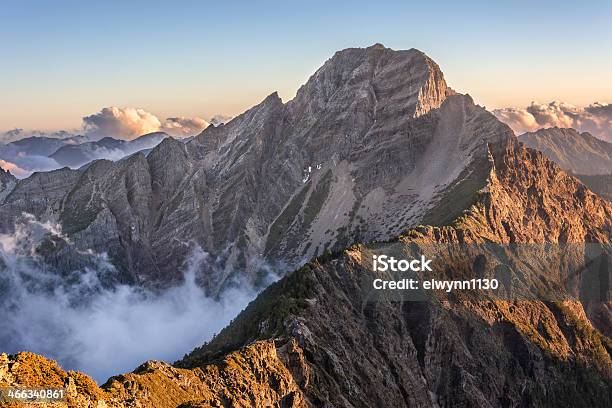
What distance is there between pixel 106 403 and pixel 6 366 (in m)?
23.1

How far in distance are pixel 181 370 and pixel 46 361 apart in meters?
51.1

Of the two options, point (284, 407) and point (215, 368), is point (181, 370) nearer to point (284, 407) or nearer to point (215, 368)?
point (215, 368)

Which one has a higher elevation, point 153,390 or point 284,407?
point 153,390

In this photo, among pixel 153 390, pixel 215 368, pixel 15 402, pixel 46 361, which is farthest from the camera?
pixel 215 368

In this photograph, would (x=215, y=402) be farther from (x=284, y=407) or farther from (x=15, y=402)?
(x=15, y=402)

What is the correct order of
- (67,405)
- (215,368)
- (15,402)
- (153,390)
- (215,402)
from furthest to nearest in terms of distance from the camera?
(215,368) → (215,402) → (153,390) → (67,405) → (15,402)

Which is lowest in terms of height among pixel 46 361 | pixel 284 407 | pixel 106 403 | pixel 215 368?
pixel 284 407

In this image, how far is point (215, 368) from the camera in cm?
18800

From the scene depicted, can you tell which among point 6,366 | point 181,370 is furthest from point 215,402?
point 6,366

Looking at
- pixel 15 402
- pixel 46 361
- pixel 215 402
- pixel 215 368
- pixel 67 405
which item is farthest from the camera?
pixel 215 368

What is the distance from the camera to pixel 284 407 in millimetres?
199500

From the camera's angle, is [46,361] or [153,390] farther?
[153,390]

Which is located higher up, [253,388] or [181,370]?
[181,370]

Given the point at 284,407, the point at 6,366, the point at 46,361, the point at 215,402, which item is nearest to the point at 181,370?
the point at 215,402
